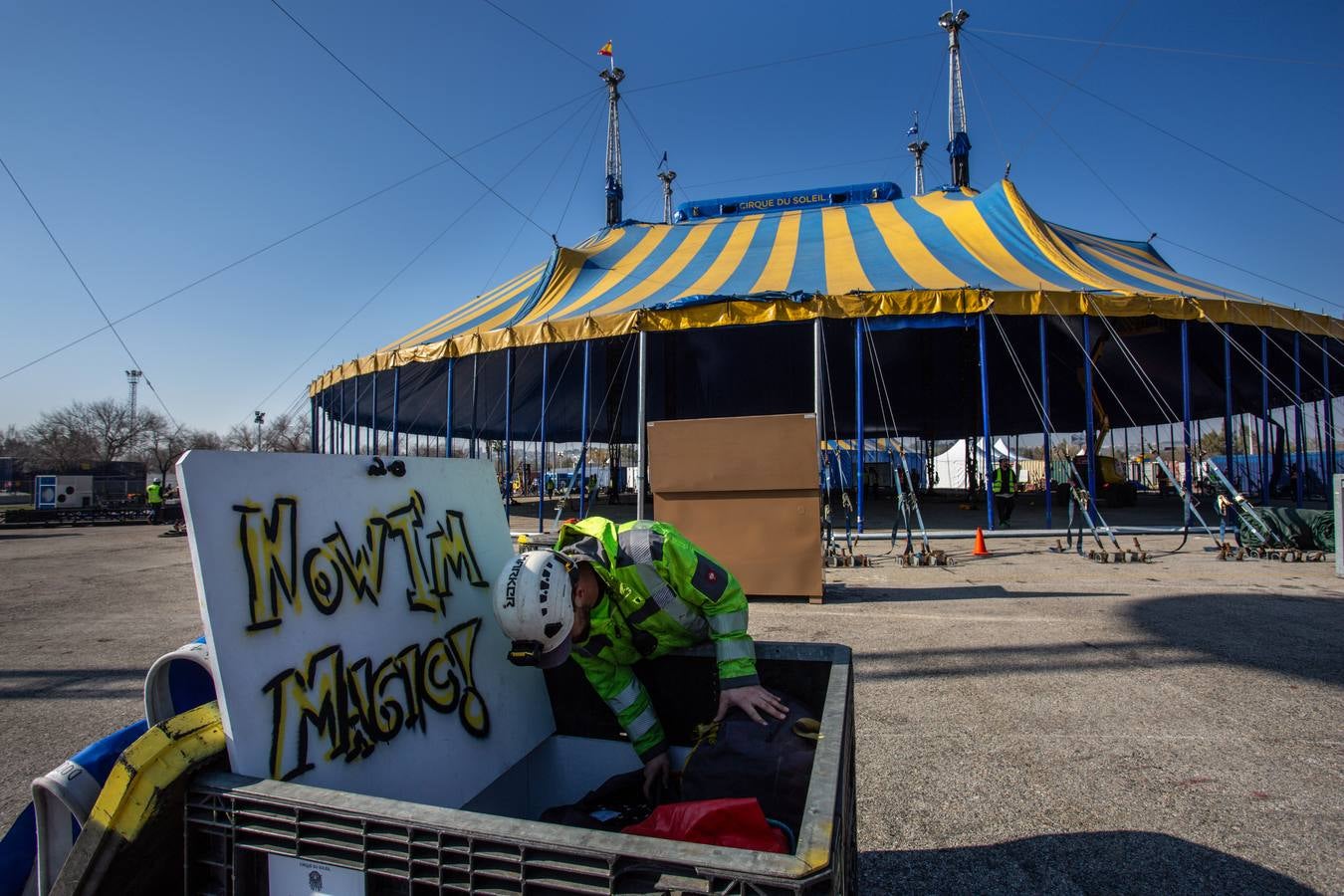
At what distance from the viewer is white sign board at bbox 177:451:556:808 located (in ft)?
4.05

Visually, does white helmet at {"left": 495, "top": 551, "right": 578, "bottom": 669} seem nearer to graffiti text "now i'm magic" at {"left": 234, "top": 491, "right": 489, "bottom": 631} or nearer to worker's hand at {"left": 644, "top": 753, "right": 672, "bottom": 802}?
graffiti text "now i'm magic" at {"left": 234, "top": 491, "right": 489, "bottom": 631}

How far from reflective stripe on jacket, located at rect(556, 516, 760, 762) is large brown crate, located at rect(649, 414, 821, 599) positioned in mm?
3916

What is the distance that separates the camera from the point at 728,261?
550 inches

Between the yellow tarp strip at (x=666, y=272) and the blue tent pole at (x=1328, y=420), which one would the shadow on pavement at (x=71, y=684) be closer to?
the yellow tarp strip at (x=666, y=272)

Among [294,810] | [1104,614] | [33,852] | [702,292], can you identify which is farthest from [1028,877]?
[702,292]

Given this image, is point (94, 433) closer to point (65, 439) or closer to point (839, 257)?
point (65, 439)

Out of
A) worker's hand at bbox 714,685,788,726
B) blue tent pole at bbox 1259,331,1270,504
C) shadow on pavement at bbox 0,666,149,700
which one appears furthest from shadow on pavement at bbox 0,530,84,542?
blue tent pole at bbox 1259,331,1270,504

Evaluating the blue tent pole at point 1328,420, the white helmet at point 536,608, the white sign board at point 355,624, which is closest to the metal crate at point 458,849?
the white sign board at point 355,624

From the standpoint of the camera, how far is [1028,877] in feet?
6.32

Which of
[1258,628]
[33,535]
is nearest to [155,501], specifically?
[33,535]

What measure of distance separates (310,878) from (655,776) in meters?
1.11

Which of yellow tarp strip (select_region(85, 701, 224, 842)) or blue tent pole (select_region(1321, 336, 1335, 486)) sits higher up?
blue tent pole (select_region(1321, 336, 1335, 486))

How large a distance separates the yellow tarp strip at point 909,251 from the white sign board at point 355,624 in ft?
35.7

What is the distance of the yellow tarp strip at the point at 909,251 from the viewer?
1138cm
